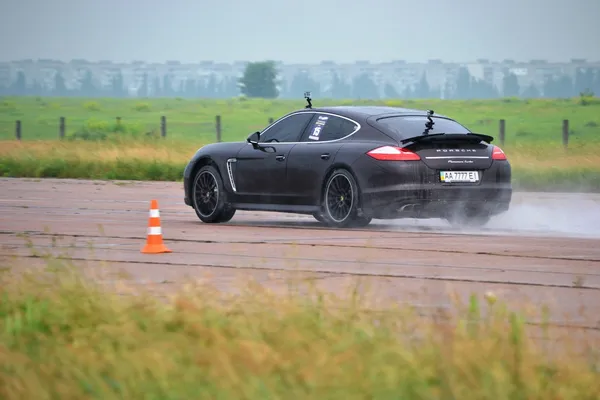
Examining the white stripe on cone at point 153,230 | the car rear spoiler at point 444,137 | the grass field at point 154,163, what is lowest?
the grass field at point 154,163

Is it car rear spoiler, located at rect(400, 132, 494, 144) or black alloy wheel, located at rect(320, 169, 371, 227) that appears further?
black alloy wheel, located at rect(320, 169, 371, 227)

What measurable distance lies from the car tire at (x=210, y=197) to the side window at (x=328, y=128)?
1.46m

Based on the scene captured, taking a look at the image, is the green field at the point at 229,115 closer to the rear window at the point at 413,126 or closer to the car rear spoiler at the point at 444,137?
the rear window at the point at 413,126

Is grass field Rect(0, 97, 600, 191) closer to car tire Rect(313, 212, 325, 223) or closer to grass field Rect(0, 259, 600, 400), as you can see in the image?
car tire Rect(313, 212, 325, 223)

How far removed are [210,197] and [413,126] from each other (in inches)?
121

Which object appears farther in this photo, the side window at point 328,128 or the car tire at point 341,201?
the side window at point 328,128

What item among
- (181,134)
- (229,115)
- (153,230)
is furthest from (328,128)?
(229,115)

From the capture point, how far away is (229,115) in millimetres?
128875

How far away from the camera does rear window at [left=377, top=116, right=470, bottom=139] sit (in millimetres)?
15047

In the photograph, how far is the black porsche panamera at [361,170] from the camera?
14.7 metres

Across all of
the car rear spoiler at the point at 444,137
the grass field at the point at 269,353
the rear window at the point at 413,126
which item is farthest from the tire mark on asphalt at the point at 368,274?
the rear window at the point at 413,126

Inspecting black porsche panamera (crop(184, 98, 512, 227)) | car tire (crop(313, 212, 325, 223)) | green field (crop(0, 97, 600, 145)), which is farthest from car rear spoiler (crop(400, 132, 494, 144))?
green field (crop(0, 97, 600, 145))

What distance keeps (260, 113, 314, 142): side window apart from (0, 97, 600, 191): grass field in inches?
461

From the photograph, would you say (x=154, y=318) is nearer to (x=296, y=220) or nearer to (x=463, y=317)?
(x=463, y=317)
